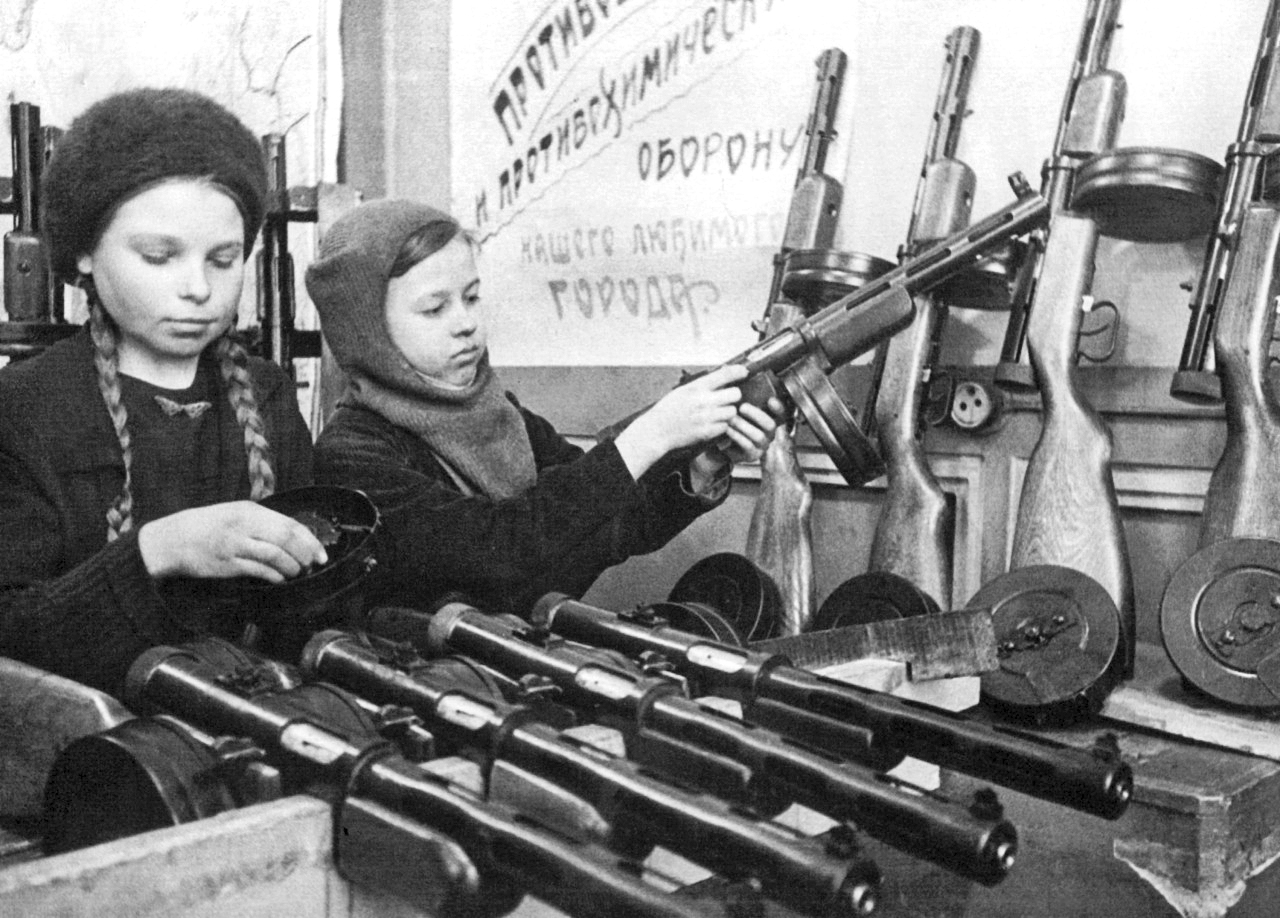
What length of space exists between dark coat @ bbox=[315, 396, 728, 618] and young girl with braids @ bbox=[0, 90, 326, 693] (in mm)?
160

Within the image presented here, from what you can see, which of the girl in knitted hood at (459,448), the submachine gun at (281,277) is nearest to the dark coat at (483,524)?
the girl in knitted hood at (459,448)

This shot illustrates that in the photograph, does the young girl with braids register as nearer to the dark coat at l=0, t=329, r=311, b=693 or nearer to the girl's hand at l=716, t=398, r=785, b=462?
the dark coat at l=0, t=329, r=311, b=693

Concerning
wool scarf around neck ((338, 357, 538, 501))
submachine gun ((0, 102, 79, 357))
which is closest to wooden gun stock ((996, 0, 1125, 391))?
wool scarf around neck ((338, 357, 538, 501))

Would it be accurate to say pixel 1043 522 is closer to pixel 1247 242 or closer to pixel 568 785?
pixel 1247 242

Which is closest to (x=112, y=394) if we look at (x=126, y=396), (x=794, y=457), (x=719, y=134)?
(x=126, y=396)

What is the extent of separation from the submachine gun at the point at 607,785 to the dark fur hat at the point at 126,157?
1.69ft

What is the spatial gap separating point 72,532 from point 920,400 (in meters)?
1.07

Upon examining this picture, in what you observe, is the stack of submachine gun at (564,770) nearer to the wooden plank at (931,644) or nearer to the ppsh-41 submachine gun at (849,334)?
the wooden plank at (931,644)

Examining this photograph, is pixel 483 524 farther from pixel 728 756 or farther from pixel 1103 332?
pixel 1103 332

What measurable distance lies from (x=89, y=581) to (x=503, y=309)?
1624 millimetres

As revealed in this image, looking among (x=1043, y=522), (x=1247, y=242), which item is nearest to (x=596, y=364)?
(x=1043, y=522)

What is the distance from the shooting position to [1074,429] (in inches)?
56.2

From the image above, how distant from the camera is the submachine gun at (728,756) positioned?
0.58m

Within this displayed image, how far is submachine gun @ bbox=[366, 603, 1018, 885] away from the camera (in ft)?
1.91
